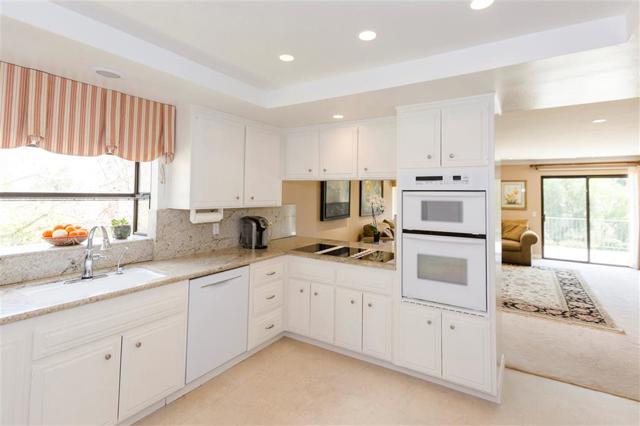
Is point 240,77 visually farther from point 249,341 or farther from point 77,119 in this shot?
point 249,341

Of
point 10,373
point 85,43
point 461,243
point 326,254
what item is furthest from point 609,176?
point 10,373

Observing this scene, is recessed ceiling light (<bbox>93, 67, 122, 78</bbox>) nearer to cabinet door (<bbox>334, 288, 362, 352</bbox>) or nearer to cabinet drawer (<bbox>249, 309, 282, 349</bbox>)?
cabinet drawer (<bbox>249, 309, 282, 349</bbox>)

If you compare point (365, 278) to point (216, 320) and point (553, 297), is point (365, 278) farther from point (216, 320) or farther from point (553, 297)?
point (553, 297)

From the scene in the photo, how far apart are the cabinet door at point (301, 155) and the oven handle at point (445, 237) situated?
1.29 meters

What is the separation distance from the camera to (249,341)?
9.53 ft

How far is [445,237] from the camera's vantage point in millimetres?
2490

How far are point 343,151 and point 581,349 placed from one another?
126 inches

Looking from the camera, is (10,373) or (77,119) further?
(77,119)

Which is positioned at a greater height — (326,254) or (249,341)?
(326,254)

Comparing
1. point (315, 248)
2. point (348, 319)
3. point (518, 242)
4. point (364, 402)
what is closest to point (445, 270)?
point (348, 319)

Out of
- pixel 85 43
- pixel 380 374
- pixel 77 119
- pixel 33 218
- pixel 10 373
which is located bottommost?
pixel 380 374

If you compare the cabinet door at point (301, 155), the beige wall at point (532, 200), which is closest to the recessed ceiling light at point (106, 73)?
the cabinet door at point (301, 155)

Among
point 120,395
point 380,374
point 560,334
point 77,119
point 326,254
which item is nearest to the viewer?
point 120,395

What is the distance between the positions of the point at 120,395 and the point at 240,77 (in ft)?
7.90
